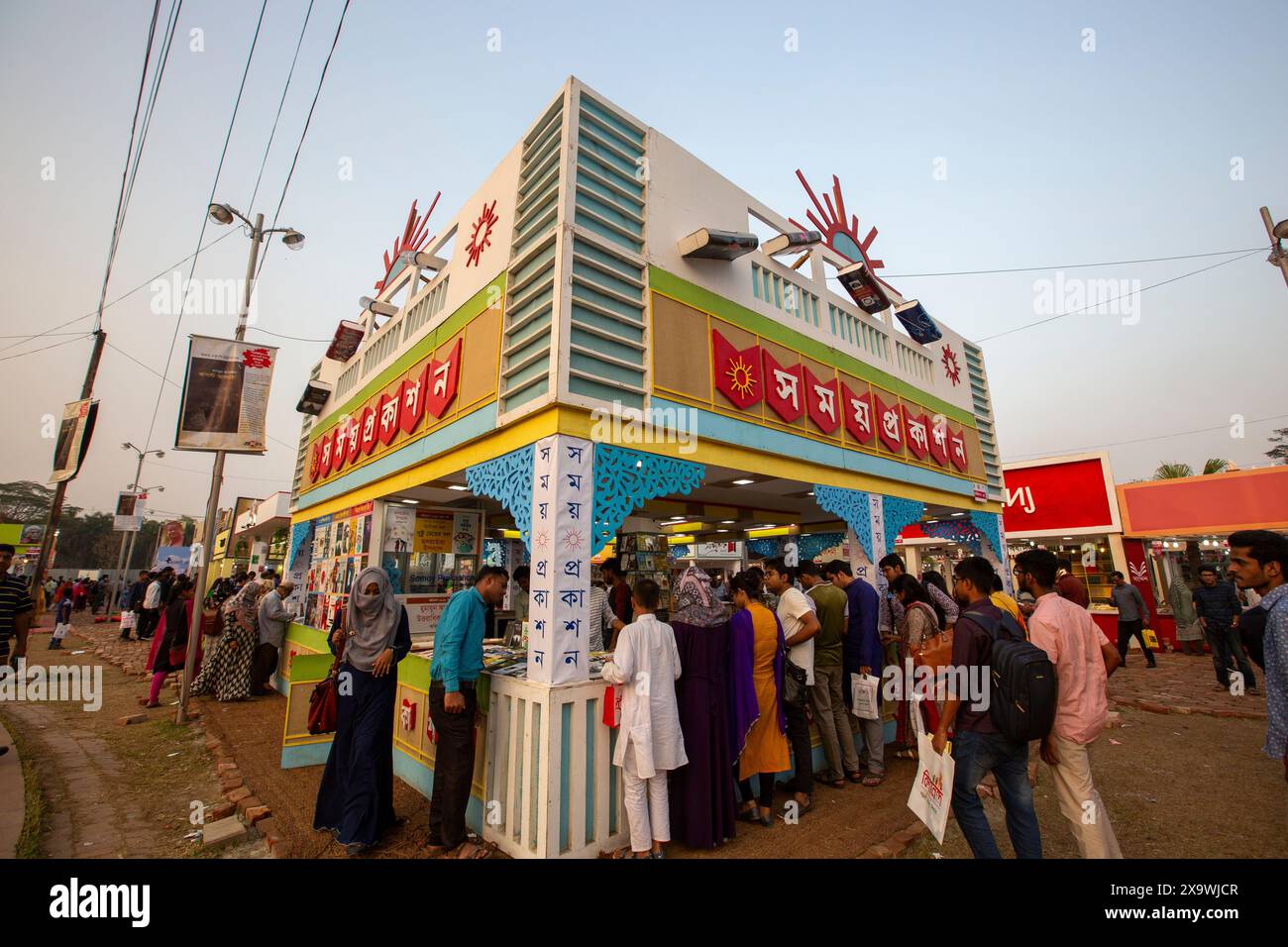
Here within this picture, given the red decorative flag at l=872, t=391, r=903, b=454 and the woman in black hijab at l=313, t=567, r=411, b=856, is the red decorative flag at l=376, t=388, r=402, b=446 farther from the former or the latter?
the red decorative flag at l=872, t=391, r=903, b=454

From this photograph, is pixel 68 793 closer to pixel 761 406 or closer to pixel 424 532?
pixel 424 532

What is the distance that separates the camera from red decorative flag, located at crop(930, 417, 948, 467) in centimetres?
892

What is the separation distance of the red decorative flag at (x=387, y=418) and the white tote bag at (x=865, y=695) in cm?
620

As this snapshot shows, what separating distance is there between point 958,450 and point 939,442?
84cm

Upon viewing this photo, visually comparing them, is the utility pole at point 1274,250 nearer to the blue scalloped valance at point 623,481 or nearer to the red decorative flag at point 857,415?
the red decorative flag at point 857,415

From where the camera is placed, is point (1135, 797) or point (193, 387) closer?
point (1135, 797)

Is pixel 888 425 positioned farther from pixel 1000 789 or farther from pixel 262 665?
pixel 262 665

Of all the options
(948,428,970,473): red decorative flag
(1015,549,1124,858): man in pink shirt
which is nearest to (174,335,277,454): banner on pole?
(1015,549,1124,858): man in pink shirt

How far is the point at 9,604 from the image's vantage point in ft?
18.2

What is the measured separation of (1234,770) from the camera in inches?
199

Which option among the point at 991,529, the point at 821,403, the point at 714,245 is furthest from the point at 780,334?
the point at 991,529

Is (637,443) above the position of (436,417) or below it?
below
